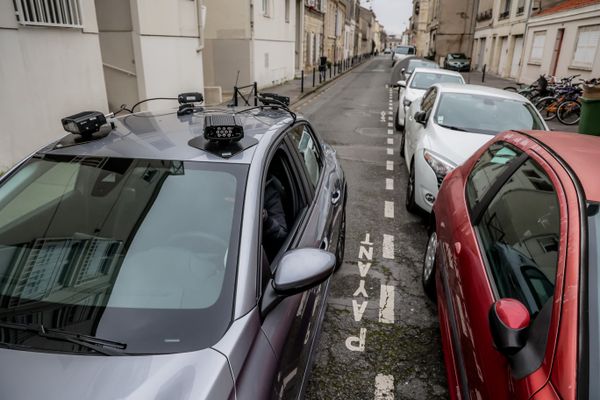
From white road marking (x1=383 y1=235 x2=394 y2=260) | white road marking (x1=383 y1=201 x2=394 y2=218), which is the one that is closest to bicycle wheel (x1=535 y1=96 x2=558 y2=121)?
A: white road marking (x1=383 y1=201 x2=394 y2=218)

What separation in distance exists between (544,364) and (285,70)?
24.3 metres

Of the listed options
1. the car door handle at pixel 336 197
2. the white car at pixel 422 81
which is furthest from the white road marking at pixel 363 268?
the white car at pixel 422 81

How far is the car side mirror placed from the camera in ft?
6.13

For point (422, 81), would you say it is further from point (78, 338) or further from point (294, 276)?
point (78, 338)

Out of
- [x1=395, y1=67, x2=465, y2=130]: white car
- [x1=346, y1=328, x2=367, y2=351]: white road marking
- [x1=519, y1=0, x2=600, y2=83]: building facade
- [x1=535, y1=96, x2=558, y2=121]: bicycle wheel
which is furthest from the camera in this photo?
[x1=519, y1=0, x2=600, y2=83]: building facade

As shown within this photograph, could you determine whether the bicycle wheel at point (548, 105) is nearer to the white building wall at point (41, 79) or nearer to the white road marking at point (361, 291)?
the white road marking at point (361, 291)

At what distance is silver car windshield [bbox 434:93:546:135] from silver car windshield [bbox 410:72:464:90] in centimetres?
494

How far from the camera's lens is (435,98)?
685 cm

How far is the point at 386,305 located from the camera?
12.7 ft

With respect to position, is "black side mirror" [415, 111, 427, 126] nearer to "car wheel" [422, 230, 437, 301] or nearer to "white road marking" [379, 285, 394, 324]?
"car wheel" [422, 230, 437, 301]

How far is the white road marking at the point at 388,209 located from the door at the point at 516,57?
72.6 ft

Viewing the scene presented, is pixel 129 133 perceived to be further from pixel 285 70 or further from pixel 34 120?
pixel 285 70

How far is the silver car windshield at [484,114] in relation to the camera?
5.93 meters

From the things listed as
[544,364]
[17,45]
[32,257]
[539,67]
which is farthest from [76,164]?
[539,67]
